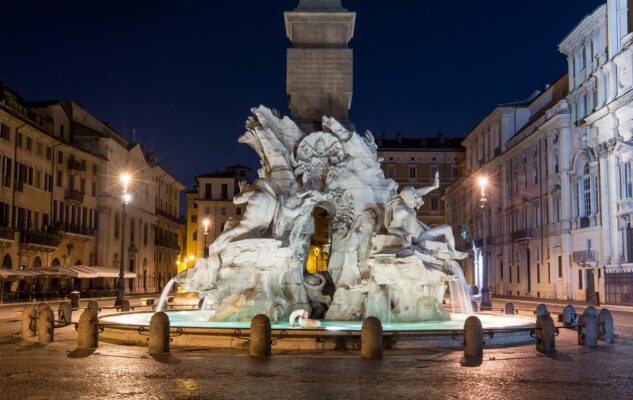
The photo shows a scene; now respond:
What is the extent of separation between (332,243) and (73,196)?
137 feet

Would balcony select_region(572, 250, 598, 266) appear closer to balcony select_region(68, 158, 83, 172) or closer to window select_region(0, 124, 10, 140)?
window select_region(0, 124, 10, 140)

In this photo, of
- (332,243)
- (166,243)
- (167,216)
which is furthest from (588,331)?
(167,216)

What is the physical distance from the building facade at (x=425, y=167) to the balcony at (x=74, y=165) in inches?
1560

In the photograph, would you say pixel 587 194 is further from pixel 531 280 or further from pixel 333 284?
pixel 333 284

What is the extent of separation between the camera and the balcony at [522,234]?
58.6 metres

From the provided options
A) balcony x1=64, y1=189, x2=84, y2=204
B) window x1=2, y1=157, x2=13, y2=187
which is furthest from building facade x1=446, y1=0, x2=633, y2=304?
window x1=2, y1=157, x2=13, y2=187

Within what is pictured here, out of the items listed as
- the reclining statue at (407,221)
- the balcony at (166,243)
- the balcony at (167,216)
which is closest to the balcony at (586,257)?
the reclining statue at (407,221)

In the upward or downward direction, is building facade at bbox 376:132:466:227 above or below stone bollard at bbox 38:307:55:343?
above

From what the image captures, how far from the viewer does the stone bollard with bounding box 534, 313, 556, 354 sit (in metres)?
14.2

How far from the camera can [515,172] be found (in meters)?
63.3

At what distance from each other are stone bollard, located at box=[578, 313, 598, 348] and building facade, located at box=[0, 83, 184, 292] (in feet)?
86.3

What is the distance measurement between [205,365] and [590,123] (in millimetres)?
39495

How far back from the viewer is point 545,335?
14211 millimetres

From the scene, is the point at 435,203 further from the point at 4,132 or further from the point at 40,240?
the point at 4,132
